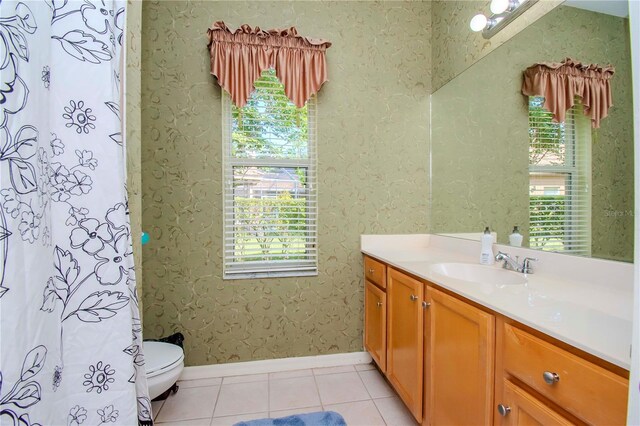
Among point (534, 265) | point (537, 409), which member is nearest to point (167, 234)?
point (537, 409)

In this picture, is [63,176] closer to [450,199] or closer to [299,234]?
[299,234]

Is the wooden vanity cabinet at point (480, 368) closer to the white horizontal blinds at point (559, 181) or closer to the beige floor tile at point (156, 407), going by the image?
the white horizontal blinds at point (559, 181)

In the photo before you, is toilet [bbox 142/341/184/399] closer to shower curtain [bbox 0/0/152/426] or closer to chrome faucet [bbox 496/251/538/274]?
shower curtain [bbox 0/0/152/426]

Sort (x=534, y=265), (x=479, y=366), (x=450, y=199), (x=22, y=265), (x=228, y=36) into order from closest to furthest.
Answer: (x=22, y=265)
(x=479, y=366)
(x=534, y=265)
(x=228, y=36)
(x=450, y=199)

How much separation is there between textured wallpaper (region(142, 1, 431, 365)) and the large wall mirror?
27 centimetres

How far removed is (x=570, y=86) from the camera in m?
1.22

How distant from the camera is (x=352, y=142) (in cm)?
217

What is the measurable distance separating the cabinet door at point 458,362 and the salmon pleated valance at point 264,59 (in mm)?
1616

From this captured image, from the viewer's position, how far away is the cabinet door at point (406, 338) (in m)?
1.38

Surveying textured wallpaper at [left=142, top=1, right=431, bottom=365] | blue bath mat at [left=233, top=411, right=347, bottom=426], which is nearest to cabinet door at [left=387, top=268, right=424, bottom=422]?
blue bath mat at [left=233, top=411, right=347, bottom=426]

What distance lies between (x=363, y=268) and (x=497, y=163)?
117 centimetres

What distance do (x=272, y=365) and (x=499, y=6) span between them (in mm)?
2712

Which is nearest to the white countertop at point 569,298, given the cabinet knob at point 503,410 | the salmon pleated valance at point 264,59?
the cabinet knob at point 503,410

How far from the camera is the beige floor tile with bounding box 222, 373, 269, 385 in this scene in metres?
1.95
